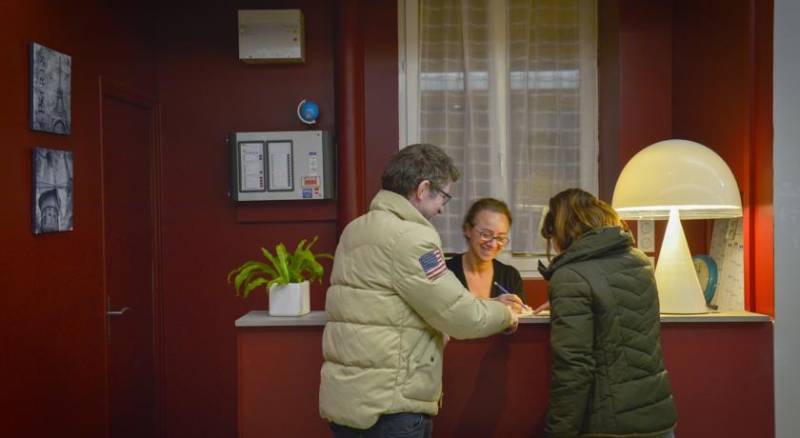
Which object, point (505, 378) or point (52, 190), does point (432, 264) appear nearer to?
point (505, 378)

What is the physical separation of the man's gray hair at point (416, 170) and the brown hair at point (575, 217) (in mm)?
375

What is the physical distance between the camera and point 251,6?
157 inches

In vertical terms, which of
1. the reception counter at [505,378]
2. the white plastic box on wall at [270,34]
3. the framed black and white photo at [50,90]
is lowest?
the reception counter at [505,378]

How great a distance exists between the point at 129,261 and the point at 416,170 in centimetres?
211

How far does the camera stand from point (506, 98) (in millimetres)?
4078

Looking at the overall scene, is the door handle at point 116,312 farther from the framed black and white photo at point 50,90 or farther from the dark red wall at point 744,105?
the dark red wall at point 744,105

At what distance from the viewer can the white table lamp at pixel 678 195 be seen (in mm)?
2545

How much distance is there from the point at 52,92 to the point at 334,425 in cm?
167

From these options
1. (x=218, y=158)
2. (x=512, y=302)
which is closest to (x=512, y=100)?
(x=218, y=158)

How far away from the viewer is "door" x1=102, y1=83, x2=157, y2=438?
336 centimetres

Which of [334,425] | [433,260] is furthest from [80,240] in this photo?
[433,260]

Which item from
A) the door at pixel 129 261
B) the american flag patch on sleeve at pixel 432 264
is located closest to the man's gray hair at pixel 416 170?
the american flag patch on sleeve at pixel 432 264

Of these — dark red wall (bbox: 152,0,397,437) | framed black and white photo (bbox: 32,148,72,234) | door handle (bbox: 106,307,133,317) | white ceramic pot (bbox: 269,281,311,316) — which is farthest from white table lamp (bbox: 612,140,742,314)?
door handle (bbox: 106,307,133,317)

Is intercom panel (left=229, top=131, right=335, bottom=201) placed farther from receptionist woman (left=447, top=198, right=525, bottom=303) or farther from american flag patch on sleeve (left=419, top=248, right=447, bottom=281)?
american flag patch on sleeve (left=419, top=248, right=447, bottom=281)
